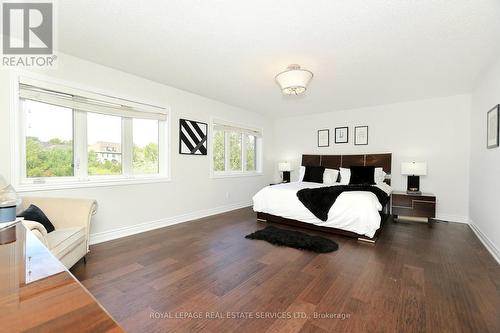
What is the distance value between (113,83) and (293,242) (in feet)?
10.8

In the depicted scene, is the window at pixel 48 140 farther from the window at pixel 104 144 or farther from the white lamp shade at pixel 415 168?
the white lamp shade at pixel 415 168

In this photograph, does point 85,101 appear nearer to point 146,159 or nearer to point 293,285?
point 146,159

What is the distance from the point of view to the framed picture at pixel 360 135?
5164 millimetres

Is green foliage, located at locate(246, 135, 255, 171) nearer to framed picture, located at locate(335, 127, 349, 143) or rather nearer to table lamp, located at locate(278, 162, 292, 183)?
table lamp, located at locate(278, 162, 292, 183)

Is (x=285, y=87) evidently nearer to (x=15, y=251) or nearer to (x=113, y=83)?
(x=113, y=83)

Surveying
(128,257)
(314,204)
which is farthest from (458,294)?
(128,257)

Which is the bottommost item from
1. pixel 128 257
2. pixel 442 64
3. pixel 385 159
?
pixel 128 257

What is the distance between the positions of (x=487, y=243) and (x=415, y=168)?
1.63 m

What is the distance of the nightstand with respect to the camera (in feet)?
13.1

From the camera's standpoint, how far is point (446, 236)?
3.41 m

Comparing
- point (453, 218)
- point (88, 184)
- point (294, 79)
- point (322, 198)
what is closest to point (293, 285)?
point (322, 198)

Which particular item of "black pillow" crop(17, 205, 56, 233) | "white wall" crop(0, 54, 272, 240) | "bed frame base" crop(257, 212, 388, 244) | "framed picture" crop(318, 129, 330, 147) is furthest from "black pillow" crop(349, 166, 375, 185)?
"black pillow" crop(17, 205, 56, 233)

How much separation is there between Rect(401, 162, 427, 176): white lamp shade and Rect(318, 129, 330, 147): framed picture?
1.75m

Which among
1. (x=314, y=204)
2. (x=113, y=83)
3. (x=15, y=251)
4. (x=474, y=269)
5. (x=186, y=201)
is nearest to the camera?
(x=15, y=251)
